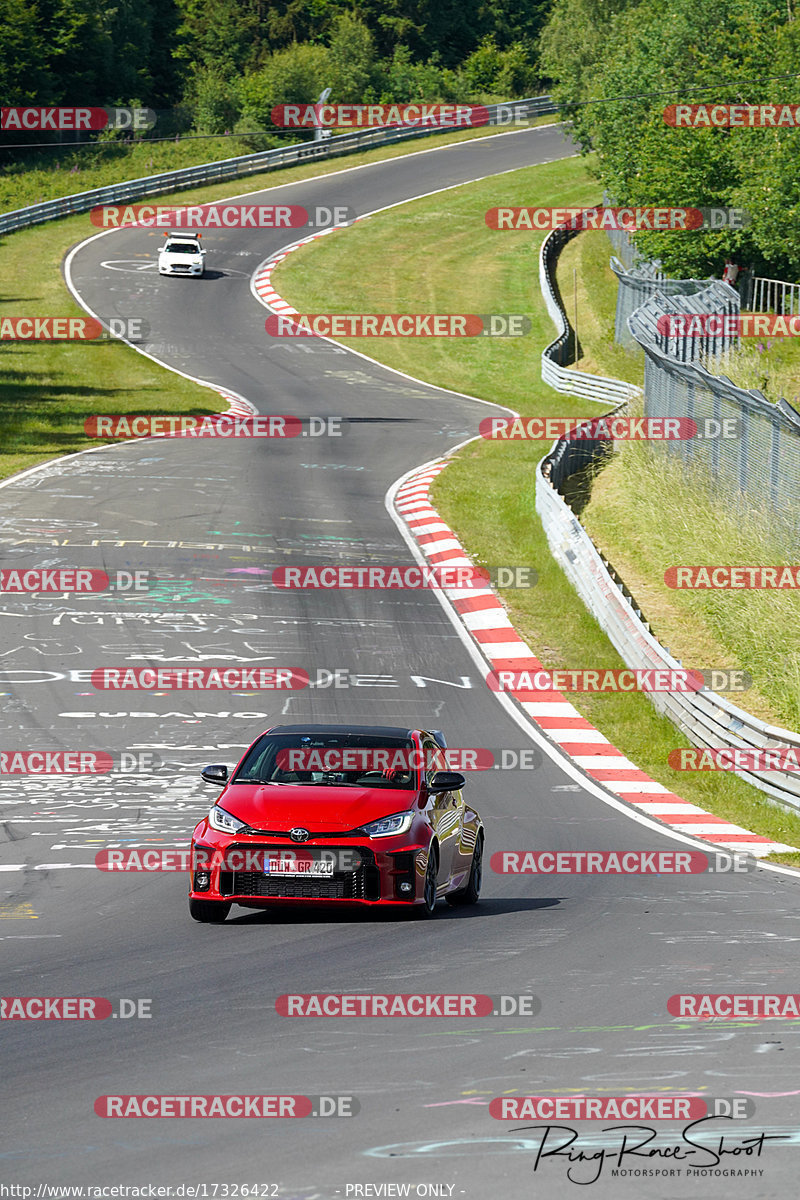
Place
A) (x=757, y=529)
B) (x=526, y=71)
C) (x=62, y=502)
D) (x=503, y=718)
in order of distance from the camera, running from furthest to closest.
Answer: (x=526, y=71), (x=62, y=502), (x=757, y=529), (x=503, y=718)

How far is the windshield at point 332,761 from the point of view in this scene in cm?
1160

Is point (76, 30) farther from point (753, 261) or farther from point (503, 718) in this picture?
point (503, 718)

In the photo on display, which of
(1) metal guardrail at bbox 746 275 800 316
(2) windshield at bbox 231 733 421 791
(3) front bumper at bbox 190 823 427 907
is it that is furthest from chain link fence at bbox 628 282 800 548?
(1) metal guardrail at bbox 746 275 800 316

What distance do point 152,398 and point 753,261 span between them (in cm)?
1912

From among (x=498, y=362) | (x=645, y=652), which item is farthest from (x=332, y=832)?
(x=498, y=362)

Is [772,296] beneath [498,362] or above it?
above

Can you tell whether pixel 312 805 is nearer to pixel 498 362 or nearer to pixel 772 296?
pixel 772 296

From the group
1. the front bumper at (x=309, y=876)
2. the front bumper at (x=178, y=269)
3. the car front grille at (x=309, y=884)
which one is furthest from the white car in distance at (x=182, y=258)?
the car front grille at (x=309, y=884)

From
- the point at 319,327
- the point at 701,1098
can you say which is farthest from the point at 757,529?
the point at 319,327

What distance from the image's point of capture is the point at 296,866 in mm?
10570

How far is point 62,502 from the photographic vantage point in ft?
103

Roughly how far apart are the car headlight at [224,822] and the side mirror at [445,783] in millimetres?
1461

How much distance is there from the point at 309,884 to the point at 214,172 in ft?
230

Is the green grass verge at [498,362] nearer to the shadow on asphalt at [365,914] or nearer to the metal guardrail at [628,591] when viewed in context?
the metal guardrail at [628,591]
